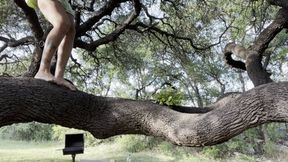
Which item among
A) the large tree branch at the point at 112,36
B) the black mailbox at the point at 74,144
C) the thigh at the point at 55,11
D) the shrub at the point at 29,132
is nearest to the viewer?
the thigh at the point at 55,11

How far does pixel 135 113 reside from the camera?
7.90 feet

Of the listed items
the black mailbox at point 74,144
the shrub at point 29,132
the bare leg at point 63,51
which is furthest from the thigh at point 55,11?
the shrub at point 29,132

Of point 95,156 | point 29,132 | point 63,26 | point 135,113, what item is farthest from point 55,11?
point 29,132

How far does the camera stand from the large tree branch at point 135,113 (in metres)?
2.06

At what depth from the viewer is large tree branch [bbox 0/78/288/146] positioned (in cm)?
206

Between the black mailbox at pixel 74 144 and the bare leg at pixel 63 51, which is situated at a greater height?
the bare leg at pixel 63 51

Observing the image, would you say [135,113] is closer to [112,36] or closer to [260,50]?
[260,50]

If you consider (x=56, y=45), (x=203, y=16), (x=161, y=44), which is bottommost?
(x=56, y=45)

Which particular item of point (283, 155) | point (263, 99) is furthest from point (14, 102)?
point (283, 155)

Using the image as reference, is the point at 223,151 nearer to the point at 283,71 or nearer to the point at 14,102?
the point at 283,71

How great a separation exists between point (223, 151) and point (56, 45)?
30.3 ft

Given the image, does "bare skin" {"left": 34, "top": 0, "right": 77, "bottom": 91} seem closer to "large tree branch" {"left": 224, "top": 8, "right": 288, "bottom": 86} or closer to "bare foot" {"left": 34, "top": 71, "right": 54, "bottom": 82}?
"bare foot" {"left": 34, "top": 71, "right": 54, "bottom": 82}

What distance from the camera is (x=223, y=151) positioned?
435 inches

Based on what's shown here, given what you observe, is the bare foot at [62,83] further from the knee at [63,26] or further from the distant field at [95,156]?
the distant field at [95,156]
